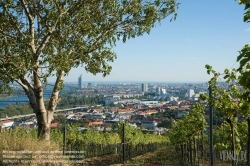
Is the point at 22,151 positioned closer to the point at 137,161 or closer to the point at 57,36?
the point at 57,36

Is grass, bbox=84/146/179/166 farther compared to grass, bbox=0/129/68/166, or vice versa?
grass, bbox=84/146/179/166

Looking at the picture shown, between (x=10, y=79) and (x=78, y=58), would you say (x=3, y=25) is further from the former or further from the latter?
(x=78, y=58)

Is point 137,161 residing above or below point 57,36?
below

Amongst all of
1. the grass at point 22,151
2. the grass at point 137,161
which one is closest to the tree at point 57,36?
the grass at point 22,151

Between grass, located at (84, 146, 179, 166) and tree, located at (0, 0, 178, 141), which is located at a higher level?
tree, located at (0, 0, 178, 141)

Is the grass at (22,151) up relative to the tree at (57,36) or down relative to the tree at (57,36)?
down

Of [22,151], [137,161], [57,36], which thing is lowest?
[137,161]

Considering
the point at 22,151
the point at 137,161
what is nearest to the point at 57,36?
the point at 22,151

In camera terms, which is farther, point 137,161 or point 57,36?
point 137,161

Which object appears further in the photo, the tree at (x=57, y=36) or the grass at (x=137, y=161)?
the grass at (x=137, y=161)

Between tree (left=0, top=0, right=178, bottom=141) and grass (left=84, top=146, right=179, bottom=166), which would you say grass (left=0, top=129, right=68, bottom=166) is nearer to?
tree (left=0, top=0, right=178, bottom=141)

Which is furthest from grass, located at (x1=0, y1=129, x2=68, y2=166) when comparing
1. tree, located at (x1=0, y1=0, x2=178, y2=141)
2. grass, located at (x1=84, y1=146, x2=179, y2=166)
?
grass, located at (x1=84, y1=146, x2=179, y2=166)

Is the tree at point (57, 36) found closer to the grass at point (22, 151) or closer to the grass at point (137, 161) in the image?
the grass at point (22, 151)
